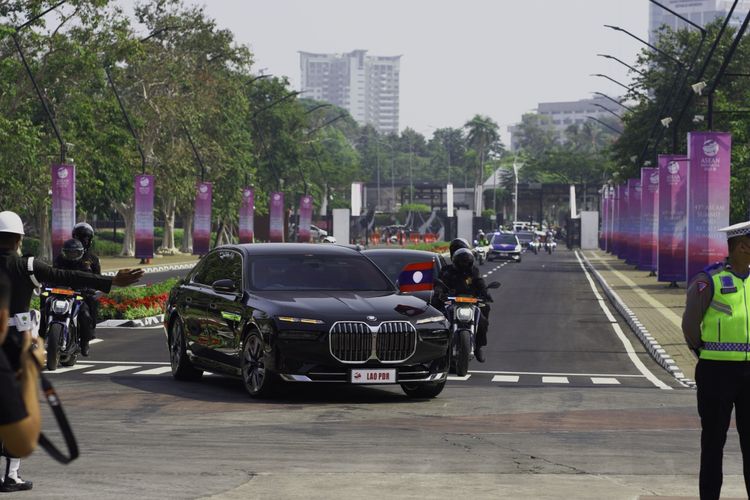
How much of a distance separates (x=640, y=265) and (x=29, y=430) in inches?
2433

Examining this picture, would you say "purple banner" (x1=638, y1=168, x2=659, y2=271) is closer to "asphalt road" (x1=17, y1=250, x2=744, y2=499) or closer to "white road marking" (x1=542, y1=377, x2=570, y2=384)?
"asphalt road" (x1=17, y1=250, x2=744, y2=499)

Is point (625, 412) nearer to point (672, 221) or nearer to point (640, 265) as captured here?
point (672, 221)

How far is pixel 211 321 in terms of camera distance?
17.6 meters

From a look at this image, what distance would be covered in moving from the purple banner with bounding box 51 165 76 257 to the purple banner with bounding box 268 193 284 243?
41.7m

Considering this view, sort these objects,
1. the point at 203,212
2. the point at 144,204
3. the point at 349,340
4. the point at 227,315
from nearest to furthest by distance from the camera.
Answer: the point at 349,340 → the point at 227,315 → the point at 144,204 → the point at 203,212

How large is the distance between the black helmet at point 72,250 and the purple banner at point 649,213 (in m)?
41.6

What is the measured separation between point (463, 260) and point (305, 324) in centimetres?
461

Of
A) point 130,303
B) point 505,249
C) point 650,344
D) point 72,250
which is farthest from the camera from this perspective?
point 505,249

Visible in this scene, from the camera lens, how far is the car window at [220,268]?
17.6 m

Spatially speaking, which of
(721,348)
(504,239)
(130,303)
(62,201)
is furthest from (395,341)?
(504,239)

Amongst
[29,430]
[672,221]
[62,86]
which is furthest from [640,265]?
[29,430]

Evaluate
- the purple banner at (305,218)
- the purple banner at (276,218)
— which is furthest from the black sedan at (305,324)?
the purple banner at (305,218)

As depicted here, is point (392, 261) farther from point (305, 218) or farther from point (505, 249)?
point (305, 218)

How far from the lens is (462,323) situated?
19.8 metres
